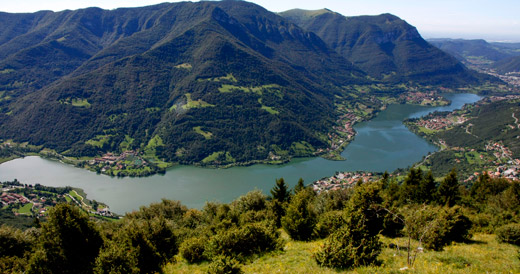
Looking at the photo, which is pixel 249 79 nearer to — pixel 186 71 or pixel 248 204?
Answer: pixel 186 71

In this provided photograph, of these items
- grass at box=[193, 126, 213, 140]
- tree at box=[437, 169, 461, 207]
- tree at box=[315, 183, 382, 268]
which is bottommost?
grass at box=[193, 126, 213, 140]

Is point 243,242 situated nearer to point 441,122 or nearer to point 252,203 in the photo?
point 252,203

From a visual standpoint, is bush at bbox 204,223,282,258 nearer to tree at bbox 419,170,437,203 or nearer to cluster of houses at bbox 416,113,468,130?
tree at bbox 419,170,437,203

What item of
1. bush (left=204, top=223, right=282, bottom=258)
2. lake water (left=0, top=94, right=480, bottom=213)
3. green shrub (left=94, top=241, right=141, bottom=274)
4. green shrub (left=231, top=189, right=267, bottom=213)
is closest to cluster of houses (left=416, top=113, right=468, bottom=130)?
lake water (left=0, top=94, right=480, bottom=213)

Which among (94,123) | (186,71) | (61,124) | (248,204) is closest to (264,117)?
(186,71)

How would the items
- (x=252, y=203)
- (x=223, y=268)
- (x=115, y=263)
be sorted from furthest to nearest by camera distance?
1. (x=252, y=203)
2. (x=115, y=263)
3. (x=223, y=268)

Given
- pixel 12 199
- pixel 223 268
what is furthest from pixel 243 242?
pixel 12 199

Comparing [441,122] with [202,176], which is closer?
[202,176]

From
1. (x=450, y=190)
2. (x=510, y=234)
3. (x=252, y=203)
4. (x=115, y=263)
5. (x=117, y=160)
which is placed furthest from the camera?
(x=117, y=160)
